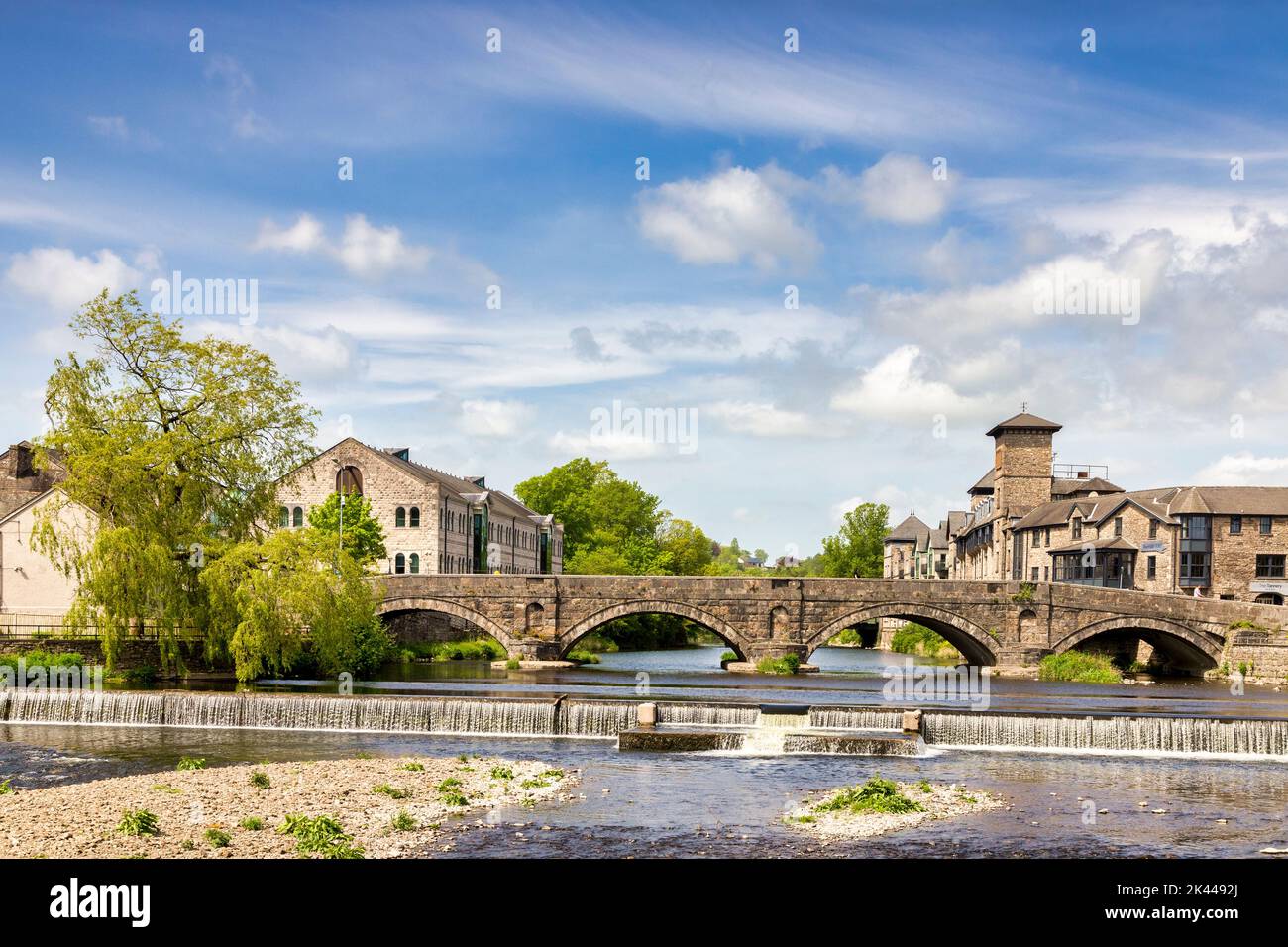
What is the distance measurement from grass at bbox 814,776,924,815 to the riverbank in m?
5.17

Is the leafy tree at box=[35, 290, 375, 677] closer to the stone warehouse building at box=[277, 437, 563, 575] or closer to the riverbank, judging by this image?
the riverbank

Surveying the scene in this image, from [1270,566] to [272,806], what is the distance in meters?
62.1

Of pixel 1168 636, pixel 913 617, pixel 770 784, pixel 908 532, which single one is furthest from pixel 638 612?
pixel 908 532

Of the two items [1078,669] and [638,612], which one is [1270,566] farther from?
[638,612]

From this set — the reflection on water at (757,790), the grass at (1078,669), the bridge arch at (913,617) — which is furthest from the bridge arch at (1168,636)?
the reflection on water at (757,790)

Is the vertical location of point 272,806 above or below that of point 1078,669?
above

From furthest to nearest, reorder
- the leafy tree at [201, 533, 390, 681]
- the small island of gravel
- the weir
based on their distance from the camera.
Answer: the leafy tree at [201, 533, 390, 681]
the weir
the small island of gravel

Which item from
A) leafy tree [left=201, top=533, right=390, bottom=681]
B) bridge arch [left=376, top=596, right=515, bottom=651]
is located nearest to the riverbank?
leafy tree [left=201, top=533, right=390, bottom=681]

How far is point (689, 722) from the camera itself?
33.6m

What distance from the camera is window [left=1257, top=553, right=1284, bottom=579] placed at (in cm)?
6681

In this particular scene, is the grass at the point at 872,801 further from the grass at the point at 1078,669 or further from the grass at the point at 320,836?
the grass at the point at 1078,669

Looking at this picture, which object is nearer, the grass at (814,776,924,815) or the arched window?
the grass at (814,776,924,815)
